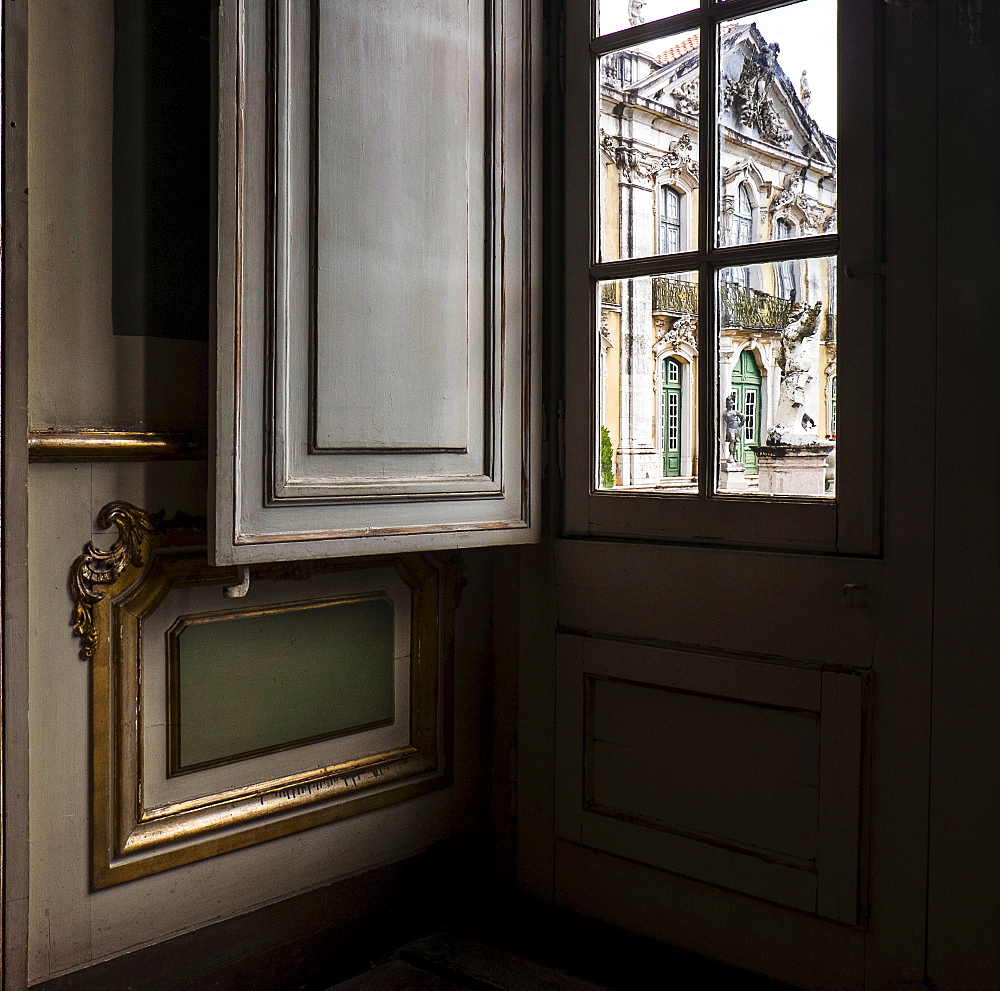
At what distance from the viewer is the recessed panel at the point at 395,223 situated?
4.30ft

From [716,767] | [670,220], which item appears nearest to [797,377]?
[670,220]

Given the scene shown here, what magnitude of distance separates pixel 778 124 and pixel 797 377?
0.41 metres

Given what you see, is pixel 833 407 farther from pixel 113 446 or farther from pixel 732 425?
pixel 113 446

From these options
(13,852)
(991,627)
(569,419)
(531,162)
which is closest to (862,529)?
(991,627)

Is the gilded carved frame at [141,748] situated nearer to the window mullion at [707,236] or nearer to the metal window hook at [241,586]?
the metal window hook at [241,586]

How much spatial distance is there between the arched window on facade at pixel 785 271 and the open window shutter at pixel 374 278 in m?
0.40

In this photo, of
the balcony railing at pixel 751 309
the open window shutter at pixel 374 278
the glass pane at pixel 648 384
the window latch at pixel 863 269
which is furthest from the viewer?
the glass pane at pixel 648 384

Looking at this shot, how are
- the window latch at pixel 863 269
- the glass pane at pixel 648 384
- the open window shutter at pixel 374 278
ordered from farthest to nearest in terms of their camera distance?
the glass pane at pixel 648 384
the window latch at pixel 863 269
the open window shutter at pixel 374 278

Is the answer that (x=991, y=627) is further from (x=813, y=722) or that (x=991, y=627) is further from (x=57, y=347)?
(x=57, y=347)

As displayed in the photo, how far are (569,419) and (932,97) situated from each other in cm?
75

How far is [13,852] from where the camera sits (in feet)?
3.96

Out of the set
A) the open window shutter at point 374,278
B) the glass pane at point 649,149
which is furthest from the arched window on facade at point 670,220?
the open window shutter at point 374,278

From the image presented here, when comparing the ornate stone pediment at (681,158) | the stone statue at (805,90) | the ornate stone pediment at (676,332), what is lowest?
the ornate stone pediment at (676,332)

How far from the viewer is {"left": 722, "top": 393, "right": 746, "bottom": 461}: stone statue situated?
152 cm
